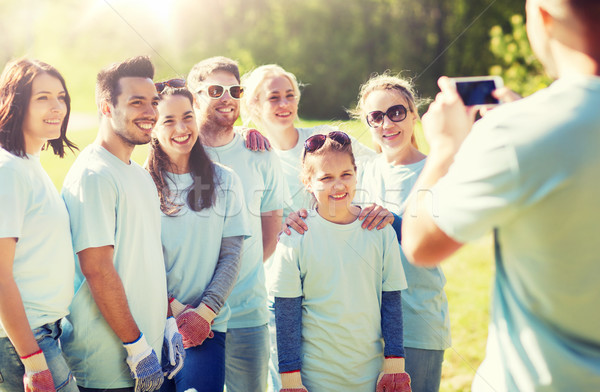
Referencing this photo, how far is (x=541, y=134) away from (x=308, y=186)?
172 cm

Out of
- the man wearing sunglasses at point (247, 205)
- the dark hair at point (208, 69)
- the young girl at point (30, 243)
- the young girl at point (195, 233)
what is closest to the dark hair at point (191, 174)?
the young girl at point (195, 233)

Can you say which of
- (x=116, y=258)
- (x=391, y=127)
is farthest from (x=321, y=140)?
(x=116, y=258)

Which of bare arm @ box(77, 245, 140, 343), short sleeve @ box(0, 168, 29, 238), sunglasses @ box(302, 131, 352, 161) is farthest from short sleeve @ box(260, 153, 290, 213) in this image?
short sleeve @ box(0, 168, 29, 238)

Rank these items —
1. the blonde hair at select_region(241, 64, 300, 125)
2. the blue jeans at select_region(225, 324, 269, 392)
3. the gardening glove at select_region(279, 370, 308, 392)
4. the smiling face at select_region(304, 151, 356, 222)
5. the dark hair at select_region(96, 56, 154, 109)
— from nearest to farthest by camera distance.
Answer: the gardening glove at select_region(279, 370, 308, 392), the dark hair at select_region(96, 56, 154, 109), the smiling face at select_region(304, 151, 356, 222), the blue jeans at select_region(225, 324, 269, 392), the blonde hair at select_region(241, 64, 300, 125)

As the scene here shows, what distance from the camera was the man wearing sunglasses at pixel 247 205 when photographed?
316cm

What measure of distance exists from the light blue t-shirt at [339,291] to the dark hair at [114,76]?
1.05 metres

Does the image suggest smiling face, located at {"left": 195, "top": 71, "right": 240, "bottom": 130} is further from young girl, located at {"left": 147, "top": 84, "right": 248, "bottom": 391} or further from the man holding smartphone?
the man holding smartphone

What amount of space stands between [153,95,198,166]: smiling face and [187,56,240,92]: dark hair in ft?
1.91

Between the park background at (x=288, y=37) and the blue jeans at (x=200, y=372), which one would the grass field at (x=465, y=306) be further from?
the park background at (x=288, y=37)

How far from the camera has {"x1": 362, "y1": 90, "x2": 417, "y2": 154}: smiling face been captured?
3.17 m

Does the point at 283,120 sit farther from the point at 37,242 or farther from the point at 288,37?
the point at 288,37

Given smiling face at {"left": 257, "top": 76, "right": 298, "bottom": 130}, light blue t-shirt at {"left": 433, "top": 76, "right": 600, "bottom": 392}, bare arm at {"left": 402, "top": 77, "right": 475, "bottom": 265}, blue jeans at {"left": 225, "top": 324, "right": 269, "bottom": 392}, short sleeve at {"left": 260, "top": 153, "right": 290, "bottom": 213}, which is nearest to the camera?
light blue t-shirt at {"left": 433, "top": 76, "right": 600, "bottom": 392}

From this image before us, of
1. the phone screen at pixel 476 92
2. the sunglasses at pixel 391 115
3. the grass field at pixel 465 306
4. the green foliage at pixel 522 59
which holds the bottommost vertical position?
the grass field at pixel 465 306

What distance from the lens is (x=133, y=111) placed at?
2.53m
